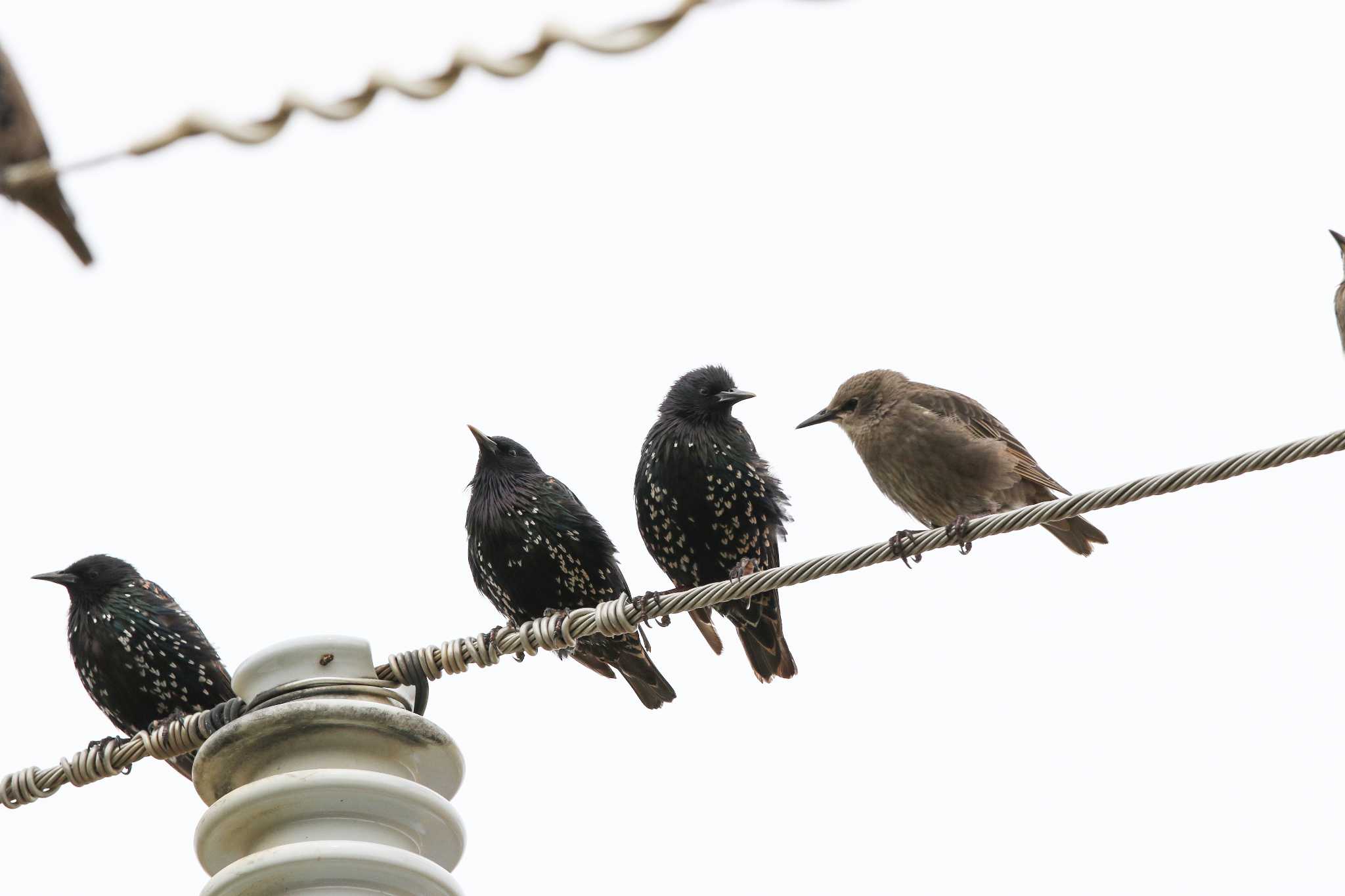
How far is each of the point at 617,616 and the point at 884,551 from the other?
0.76m

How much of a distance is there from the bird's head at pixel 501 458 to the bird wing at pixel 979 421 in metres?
1.42

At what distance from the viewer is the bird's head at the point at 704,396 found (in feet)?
20.7

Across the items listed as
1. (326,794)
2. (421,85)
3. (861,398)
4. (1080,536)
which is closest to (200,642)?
(861,398)

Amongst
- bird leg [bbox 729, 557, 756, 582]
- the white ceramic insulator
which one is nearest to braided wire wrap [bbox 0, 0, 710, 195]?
the white ceramic insulator

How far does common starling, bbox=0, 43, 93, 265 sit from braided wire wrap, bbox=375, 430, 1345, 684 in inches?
94.4

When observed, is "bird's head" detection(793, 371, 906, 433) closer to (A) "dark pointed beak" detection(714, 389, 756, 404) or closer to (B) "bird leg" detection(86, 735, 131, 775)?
(A) "dark pointed beak" detection(714, 389, 756, 404)

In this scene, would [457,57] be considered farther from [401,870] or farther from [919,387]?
[919,387]

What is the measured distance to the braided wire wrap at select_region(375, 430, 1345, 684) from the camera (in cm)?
358

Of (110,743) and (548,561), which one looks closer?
(110,743)

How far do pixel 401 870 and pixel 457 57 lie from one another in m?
1.63

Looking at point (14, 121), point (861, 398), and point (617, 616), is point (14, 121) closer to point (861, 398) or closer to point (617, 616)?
point (617, 616)

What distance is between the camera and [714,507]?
6039mm

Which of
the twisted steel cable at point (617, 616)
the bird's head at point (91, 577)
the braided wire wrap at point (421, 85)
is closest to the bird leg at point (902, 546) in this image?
the twisted steel cable at point (617, 616)

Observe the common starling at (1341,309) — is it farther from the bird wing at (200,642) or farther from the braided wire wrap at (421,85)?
the braided wire wrap at (421,85)
